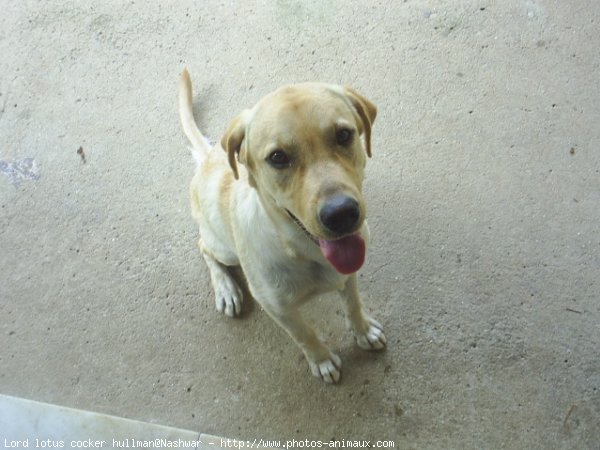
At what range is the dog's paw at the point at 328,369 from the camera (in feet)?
7.66

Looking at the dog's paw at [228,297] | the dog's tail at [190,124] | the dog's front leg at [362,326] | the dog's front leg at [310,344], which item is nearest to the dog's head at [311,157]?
the dog's front leg at [310,344]

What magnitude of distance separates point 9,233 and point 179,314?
1.24m

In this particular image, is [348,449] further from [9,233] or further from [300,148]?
[9,233]

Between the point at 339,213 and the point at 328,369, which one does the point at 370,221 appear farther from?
the point at 339,213

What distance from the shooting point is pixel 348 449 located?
7.37 ft

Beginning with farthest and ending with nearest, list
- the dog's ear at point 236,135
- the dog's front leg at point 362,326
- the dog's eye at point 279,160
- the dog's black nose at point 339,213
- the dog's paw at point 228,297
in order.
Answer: the dog's paw at point 228,297 → the dog's front leg at point 362,326 → the dog's ear at point 236,135 → the dog's eye at point 279,160 → the dog's black nose at point 339,213

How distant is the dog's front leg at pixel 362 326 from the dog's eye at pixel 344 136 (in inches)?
32.8

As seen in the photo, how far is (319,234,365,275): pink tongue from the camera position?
171 cm

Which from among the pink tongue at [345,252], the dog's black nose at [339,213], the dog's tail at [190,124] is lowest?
the dog's tail at [190,124]

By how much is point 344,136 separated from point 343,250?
381 mm

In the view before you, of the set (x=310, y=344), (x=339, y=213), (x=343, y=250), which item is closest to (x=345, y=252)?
(x=343, y=250)

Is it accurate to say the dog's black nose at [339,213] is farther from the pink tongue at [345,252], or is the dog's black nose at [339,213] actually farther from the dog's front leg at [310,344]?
the dog's front leg at [310,344]

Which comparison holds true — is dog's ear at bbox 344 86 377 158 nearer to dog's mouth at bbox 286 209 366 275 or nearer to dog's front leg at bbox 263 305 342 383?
dog's mouth at bbox 286 209 366 275

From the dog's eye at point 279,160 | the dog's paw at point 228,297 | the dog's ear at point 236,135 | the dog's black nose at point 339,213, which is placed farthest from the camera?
the dog's paw at point 228,297
